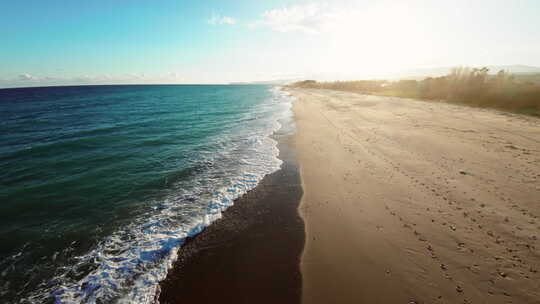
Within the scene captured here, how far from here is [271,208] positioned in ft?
22.8

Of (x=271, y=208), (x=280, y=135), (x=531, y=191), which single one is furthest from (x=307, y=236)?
(x=280, y=135)

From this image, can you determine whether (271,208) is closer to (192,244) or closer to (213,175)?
(192,244)

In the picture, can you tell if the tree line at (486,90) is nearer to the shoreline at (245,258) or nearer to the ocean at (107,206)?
the shoreline at (245,258)

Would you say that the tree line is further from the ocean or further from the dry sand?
the ocean

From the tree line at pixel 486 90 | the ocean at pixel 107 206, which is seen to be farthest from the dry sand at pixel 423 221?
the tree line at pixel 486 90

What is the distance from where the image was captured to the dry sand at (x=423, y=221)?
155 inches

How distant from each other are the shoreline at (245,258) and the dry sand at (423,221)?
45 cm

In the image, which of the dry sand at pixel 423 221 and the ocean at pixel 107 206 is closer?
the dry sand at pixel 423 221

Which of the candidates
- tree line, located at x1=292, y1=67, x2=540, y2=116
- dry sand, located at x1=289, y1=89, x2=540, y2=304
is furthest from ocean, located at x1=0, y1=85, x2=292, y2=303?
tree line, located at x1=292, y1=67, x2=540, y2=116

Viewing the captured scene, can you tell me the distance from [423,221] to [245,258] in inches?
201

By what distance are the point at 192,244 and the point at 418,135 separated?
15.0 metres

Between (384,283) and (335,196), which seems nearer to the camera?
(384,283)

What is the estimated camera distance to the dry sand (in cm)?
393

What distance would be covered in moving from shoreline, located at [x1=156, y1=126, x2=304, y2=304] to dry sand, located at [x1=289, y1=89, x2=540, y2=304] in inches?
17.6
